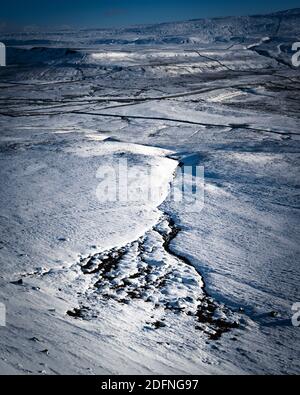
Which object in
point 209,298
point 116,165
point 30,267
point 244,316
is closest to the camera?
point 244,316

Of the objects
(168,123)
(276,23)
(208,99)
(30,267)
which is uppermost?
(276,23)

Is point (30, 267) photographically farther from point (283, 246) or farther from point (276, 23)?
point (276, 23)

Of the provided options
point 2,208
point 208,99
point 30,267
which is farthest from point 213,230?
point 208,99

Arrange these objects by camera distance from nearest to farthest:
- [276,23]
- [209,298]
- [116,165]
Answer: [209,298] → [116,165] → [276,23]

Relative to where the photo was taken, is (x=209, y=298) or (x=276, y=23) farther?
(x=276, y=23)

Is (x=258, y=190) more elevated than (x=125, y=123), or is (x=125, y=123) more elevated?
(x=125, y=123)

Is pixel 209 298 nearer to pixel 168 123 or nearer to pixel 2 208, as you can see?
pixel 2 208

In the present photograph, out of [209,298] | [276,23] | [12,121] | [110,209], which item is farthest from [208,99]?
[276,23]
